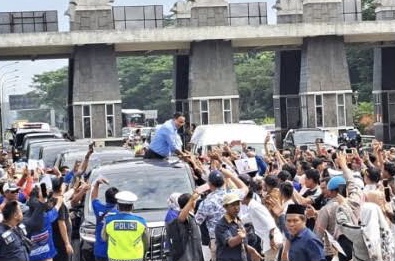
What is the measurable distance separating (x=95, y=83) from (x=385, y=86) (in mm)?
15337

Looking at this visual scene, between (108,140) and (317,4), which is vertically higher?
(317,4)

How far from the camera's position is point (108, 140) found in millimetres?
49969

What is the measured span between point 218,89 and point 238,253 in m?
39.1

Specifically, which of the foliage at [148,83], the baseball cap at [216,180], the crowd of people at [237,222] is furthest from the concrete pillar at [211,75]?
the foliage at [148,83]

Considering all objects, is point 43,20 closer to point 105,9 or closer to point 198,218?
point 105,9

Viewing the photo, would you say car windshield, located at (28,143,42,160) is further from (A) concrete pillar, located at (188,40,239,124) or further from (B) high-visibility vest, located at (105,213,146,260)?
(A) concrete pillar, located at (188,40,239,124)

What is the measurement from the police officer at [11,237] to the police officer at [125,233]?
3.70 ft

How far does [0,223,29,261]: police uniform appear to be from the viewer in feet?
38.8

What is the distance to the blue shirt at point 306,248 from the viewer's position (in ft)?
33.6

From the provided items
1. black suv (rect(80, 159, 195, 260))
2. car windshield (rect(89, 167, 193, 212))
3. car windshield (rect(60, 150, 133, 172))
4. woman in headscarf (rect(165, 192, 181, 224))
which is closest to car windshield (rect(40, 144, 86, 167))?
car windshield (rect(60, 150, 133, 172))

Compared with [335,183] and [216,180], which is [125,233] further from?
[335,183]

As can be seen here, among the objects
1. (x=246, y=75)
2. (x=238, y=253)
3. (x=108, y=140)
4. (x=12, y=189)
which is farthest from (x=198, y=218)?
(x=246, y=75)

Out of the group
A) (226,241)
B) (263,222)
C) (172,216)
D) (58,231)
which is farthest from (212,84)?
(226,241)

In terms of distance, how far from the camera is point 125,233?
1263cm
